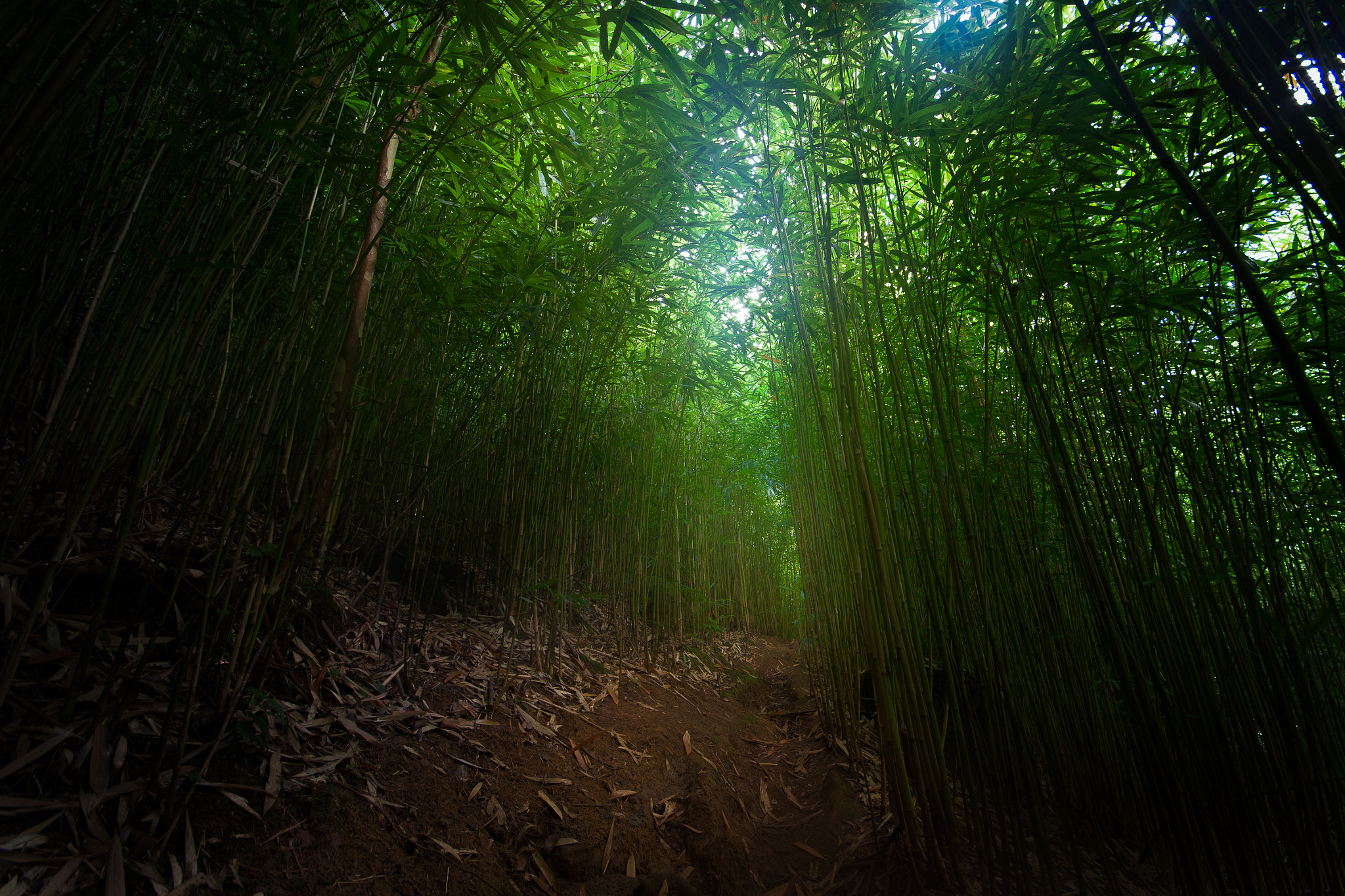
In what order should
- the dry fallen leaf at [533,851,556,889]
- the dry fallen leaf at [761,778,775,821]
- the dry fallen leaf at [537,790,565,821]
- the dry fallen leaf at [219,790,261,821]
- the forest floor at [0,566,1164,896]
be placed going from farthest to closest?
the dry fallen leaf at [761,778,775,821]
the dry fallen leaf at [537,790,565,821]
the dry fallen leaf at [533,851,556,889]
the dry fallen leaf at [219,790,261,821]
the forest floor at [0,566,1164,896]

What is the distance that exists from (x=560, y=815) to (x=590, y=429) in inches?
56.9

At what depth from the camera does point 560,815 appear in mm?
1307

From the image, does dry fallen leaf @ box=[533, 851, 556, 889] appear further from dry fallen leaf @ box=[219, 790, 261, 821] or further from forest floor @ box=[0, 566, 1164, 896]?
dry fallen leaf @ box=[219, 790, 261, 821]

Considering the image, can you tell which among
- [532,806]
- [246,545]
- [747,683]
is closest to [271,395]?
[246,545]

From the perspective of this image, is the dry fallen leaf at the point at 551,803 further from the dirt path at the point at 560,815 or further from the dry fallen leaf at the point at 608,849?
the dry fallen leaf at the point at 608,849

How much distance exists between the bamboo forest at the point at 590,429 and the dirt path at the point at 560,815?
0.04 feet

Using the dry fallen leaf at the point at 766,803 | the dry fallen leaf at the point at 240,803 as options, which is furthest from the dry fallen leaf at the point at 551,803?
the dry fallen leaf at the point at 766,803

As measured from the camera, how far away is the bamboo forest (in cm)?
85

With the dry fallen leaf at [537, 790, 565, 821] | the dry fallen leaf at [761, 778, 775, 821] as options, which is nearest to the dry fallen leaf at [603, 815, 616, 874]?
the dry fallen leaf at [537, 790, 565, 821]

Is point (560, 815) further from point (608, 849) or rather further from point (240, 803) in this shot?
point (240, 803)

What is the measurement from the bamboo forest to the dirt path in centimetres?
1

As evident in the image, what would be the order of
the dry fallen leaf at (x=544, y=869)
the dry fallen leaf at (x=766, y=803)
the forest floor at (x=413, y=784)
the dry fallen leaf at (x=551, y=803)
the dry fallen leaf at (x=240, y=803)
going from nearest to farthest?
1. the forest floor at (x=413, y=784)
2. the dry fallen leaf at (x=240, y=803)
3. the dry fallen leaf at (x=544, y=869)
4. the dry fallen leaf at (x=551, y=803)
5. the dry fallen leaf at (x=766, y=803)

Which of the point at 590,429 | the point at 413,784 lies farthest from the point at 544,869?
the point at 590,429

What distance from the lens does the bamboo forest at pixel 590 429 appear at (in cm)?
85
